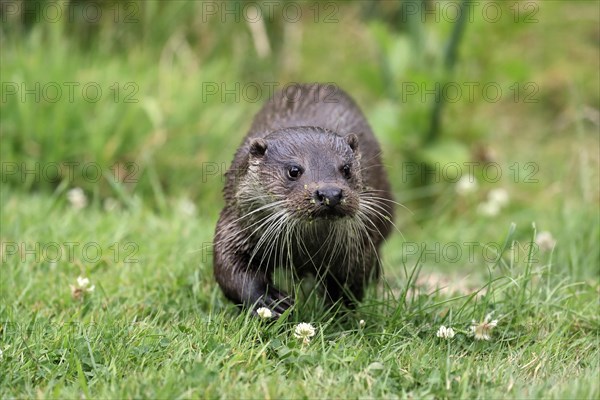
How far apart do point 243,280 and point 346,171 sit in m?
0.62

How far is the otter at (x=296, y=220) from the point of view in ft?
10.9

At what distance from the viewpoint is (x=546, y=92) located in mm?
8219

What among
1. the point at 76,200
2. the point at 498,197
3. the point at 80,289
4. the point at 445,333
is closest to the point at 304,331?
the point at 445,333

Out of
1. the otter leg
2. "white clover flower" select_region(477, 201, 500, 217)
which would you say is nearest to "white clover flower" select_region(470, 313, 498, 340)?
the otter leg

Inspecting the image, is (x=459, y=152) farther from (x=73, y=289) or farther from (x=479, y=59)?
(x=73, y=289)

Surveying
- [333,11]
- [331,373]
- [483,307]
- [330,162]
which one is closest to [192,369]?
[331,373]

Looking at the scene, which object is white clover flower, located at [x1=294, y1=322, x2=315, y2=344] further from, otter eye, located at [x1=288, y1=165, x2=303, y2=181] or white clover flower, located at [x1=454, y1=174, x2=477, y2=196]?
white clover flower, located at [x1=454, y1=174, x2=477, y2=196]

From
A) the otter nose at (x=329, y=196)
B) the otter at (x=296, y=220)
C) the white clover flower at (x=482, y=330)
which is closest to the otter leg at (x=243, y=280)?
the otter at (x=296, y=220)

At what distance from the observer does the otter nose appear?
3.18 meters

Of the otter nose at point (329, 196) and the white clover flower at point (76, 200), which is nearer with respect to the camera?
the otter nose at point (329, 196)

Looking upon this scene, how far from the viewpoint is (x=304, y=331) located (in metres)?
3.25
